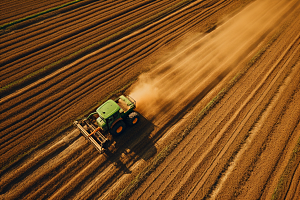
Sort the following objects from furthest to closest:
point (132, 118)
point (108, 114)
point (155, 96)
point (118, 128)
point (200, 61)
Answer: point (200, 61) < point (155, 96) < point (132, 118) < point (118, 128) < point (108, 114)

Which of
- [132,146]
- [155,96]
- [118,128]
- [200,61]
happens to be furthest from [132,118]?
[200,61]

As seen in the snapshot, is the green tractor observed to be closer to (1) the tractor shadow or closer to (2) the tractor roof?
(2) the tractor roof

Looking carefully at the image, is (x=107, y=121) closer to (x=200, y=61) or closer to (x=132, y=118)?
(x=132, y=118)

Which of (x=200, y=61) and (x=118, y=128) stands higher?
(x=118, y=128)

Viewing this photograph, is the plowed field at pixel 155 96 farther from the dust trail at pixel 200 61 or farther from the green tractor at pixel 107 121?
the green tractor at pixel 107 121

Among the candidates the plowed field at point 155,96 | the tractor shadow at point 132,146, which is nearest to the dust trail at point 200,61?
the plowed field at point 155,96

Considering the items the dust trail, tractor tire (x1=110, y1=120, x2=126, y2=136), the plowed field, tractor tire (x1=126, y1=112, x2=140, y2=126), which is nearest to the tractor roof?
tractor tire (x1=110, y1=120, x2=126, y2=136)

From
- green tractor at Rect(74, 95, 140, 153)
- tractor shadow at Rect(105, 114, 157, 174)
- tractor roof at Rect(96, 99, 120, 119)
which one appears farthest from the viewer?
tractor shadow at Rect(105, 114, 157, 174)
